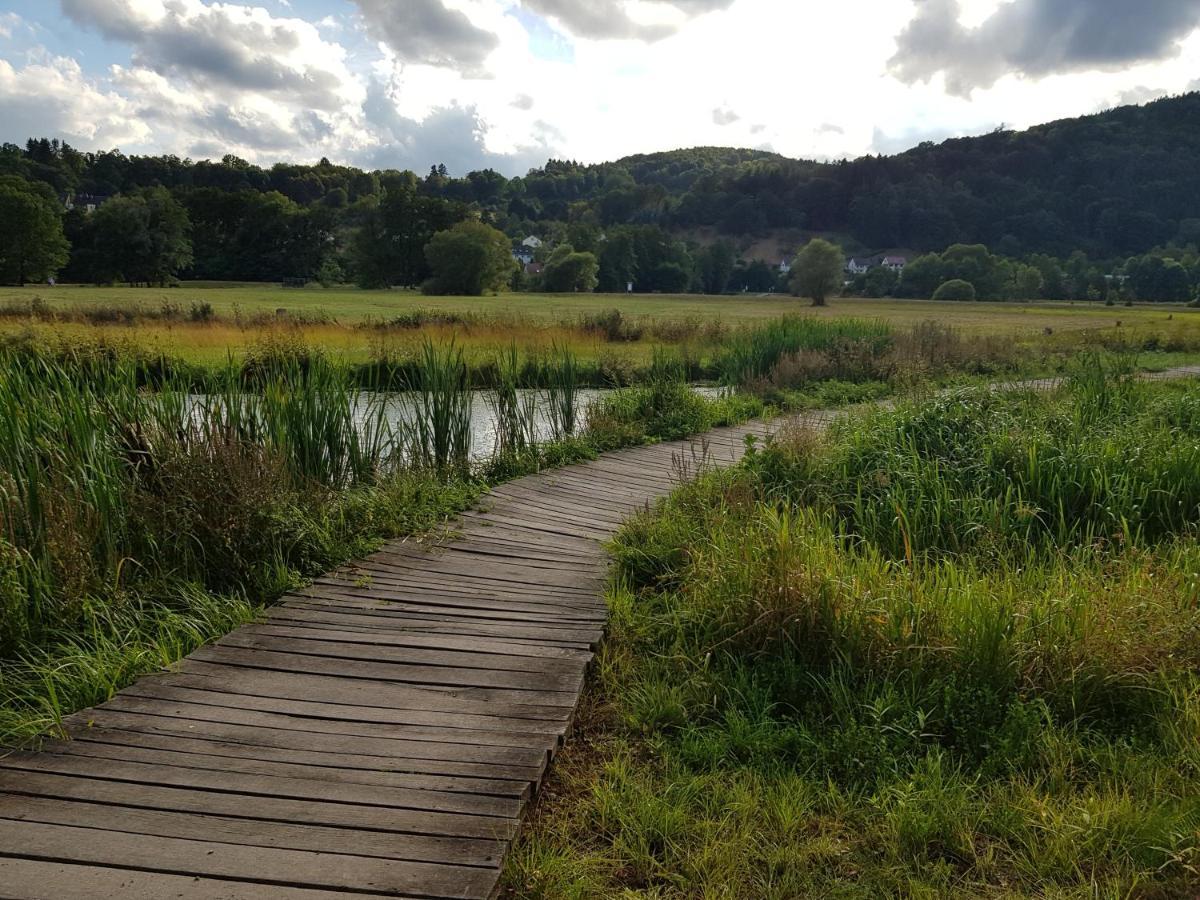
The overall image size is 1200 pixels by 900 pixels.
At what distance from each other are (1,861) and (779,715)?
2.98m

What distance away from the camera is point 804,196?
124 metres

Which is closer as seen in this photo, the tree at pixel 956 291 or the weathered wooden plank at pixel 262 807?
the weathered wooden plank at pixel 262 807

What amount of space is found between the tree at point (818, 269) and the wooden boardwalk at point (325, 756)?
194 feet

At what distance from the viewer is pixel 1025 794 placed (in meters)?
3.00

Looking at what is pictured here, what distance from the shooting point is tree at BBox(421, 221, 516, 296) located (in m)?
64.1

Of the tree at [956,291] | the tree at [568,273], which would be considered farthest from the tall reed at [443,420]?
the tree at [956,291]

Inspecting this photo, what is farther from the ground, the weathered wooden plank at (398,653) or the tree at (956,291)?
the tree at (956,291)

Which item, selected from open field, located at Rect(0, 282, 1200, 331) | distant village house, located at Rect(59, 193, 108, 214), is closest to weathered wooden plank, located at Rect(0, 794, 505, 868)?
open field, located at Rect(0, 282, 1200, 331)

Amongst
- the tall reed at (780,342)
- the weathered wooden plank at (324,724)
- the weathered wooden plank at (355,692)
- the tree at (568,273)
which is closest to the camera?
the weathered wooden plank at (324,724)

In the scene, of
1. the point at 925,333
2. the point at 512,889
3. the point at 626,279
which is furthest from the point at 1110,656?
the point at 626,279

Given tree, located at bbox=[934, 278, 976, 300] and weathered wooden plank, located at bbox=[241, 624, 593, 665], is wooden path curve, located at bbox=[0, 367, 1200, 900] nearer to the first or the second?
weathered wooden plank, located at bbox=[241, 624, 593, 665]

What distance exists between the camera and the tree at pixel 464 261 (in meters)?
64.1

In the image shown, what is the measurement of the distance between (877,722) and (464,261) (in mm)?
63925

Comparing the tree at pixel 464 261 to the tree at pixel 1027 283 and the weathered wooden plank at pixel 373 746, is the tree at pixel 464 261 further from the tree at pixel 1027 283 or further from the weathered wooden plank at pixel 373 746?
the weathered wooden plank at pixel 373 746
